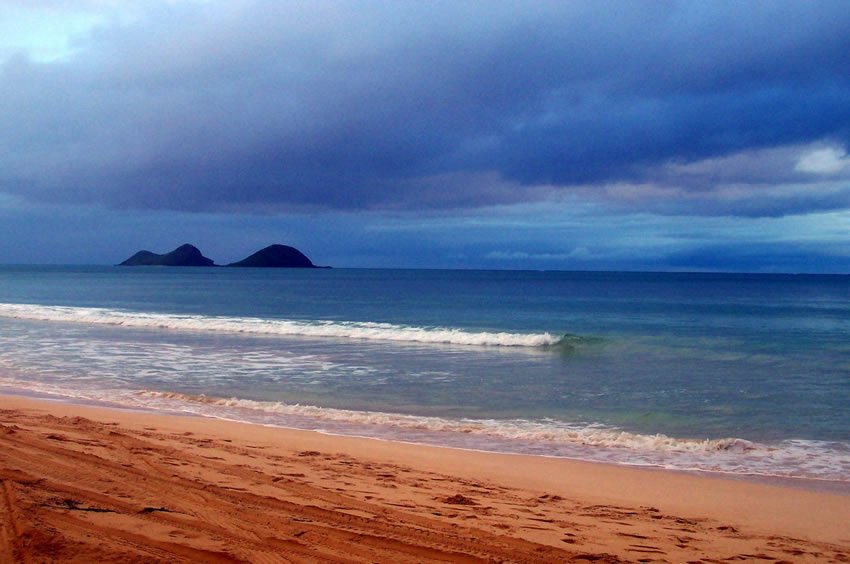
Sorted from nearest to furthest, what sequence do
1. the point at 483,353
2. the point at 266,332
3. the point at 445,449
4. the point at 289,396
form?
1. the point at 445,449
2. the point at 289,396
3. the point at 483,353
4. the point at 266,332

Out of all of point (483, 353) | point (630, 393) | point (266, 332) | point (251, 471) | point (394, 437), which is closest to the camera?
point (251, 471)

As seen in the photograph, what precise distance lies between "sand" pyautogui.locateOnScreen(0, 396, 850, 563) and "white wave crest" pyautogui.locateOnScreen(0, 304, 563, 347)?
59.4ft

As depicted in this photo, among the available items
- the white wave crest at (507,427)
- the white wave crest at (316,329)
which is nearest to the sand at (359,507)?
the white wave crest at (507,427)

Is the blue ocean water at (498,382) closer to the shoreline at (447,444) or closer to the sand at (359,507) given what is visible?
the shoreline at (447,444)

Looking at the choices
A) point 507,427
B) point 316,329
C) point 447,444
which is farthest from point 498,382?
point 316,329

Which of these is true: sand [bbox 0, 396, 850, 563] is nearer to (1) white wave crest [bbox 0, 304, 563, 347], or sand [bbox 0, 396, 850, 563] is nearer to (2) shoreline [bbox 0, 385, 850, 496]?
(2) shoreline [bbox 0, 385, 850, 496]

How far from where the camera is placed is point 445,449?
32.2 feet

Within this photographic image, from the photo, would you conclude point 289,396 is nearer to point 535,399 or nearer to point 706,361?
point 535,399

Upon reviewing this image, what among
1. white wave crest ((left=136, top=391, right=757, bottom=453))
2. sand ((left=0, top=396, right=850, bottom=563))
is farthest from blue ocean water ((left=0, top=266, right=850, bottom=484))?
sand ((left=0, top=396, right=850, bottom=563))

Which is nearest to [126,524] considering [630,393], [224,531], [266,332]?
[224,531]

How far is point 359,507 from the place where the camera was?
20.9ft

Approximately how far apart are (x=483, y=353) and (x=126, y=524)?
19.0 meters

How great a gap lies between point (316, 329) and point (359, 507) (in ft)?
80.6

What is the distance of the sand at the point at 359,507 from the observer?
5.21 meters
